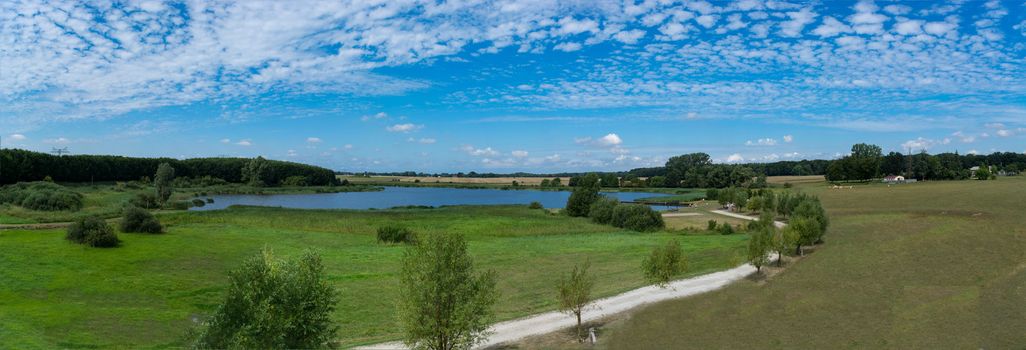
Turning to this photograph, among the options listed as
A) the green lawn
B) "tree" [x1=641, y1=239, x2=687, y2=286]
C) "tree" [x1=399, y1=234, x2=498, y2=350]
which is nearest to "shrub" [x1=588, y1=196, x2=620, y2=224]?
the green lawn

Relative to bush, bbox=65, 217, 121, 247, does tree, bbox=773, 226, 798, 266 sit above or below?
below

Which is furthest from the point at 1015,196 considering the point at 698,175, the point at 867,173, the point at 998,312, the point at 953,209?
the point at 698,175

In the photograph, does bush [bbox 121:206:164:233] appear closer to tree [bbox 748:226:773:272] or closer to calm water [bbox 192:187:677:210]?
tree [bbox 748:226:773:272]

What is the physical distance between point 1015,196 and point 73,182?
178491mm

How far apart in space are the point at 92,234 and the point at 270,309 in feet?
94.1

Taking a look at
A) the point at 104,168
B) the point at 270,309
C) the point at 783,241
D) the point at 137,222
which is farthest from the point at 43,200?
the point at 104,168

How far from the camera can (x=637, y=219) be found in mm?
72875

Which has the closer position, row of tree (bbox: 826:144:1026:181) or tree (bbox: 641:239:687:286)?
tree (bbox: 641:239:687:286)

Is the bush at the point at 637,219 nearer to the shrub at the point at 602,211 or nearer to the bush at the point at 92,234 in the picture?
the shrub at the point at 602,211

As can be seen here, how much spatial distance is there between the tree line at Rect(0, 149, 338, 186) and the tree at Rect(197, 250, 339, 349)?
124 m

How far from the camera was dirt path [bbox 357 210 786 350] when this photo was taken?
23.0m

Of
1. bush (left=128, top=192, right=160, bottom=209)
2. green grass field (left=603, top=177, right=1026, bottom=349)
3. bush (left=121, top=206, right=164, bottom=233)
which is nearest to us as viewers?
green grass field (left=603, top=177, right=1026, bottom=349)

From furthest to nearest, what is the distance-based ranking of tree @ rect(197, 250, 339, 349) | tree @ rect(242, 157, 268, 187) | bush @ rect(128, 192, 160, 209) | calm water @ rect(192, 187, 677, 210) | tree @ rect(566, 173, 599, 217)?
tree @ rect(242, 157, 268, 187), calm water @ rect(192, 187, 677, 210), tree @ rect(566, 173, 599, 217), bush @ rect(128, 192, 160, 209), tree @ rect(197, 250, 339, 349)

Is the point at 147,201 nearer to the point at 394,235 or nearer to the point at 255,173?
the point at 394,235
